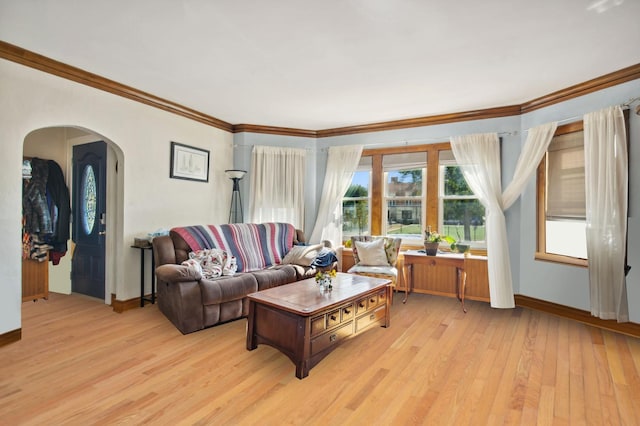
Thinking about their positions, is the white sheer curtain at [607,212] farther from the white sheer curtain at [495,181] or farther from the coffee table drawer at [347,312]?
the coffee table drawer at [347,312]

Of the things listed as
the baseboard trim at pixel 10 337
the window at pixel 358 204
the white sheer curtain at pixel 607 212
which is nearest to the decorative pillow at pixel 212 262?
the baseboard trim at pixel 10 337

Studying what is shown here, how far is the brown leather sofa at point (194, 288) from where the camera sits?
10.4ft

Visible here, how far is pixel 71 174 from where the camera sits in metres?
4.59

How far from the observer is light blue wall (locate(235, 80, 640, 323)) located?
3.24 metres

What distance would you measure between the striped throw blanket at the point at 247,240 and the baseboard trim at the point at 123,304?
953 mm

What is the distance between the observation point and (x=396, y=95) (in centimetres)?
389

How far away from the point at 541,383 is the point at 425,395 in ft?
2.85

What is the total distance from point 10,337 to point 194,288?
150cm

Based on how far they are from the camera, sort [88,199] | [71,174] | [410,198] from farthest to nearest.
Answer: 1. [410,198]
2. [71,174]
3. [88,199]

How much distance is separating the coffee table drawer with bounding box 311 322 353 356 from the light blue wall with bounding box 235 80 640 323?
261 centimetres

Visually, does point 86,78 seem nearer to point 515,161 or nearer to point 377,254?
point 377,254

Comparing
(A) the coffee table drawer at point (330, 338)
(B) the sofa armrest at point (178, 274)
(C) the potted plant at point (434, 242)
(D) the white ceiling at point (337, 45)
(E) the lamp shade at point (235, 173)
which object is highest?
(D) the white ceiling at point (337, 45)

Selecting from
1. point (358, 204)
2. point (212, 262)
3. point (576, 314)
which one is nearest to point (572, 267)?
point (576, 314)

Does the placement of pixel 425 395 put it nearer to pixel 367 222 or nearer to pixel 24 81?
pixel 367 222
